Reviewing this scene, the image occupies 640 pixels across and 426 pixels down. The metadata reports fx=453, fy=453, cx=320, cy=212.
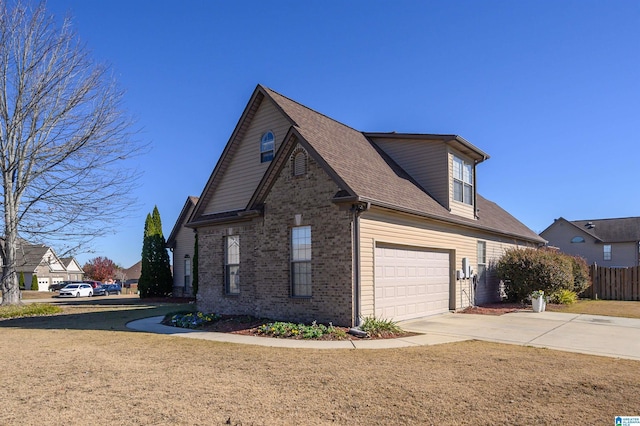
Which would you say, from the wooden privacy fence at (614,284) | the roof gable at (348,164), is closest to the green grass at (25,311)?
the roof gable at (348,164)

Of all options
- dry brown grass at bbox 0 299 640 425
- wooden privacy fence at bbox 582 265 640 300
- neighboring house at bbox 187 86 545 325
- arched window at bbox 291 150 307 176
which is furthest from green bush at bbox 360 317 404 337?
wooden privacy fence at bbox 582 265 640 300

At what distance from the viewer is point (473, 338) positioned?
11.0 metres

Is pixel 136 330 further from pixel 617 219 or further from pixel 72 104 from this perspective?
pixel 617 219

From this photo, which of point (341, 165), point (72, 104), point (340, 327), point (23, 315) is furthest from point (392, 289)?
point (72, 104)

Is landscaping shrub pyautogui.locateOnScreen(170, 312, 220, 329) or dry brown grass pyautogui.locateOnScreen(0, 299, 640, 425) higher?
dry brown grass pyautogui.locateOnScreen(0, 299, 640, 425)

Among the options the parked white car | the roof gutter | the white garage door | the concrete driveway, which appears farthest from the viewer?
the parked white car

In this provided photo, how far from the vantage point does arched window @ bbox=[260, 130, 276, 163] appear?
15750mm

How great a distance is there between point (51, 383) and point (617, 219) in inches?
2142

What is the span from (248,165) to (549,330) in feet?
36.2

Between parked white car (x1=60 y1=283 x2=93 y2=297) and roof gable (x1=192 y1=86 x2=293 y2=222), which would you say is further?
parked white car (x1=60 y1=283 x2=93 y2=297)

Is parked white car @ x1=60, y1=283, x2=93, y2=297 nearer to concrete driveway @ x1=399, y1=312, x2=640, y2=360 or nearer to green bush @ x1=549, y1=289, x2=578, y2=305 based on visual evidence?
concrete driveway @ x1=399, y1=312, x2=640, y2=360

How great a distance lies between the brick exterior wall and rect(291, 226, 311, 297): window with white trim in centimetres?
15

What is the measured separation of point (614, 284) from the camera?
25516 millimetres

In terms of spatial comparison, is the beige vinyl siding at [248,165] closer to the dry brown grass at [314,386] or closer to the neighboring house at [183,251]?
the dry brown grass at [314,386]
